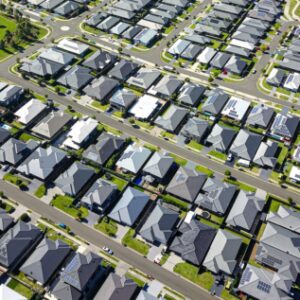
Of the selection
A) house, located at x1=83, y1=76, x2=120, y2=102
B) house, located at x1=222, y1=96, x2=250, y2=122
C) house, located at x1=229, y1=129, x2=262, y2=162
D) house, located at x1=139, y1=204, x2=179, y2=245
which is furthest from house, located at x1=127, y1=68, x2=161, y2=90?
house, located at x1=139, y1=204, x2=179, y2=245

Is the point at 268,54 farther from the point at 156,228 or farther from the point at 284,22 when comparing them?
the point at 156,228

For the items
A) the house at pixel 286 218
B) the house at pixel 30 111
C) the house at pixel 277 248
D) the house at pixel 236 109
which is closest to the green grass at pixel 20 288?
the house at pixel 277 248

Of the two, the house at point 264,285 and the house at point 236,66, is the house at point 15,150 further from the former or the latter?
the house at point 236,66

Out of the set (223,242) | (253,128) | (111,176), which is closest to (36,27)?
(111,176)

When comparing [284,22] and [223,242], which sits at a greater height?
[284,22]

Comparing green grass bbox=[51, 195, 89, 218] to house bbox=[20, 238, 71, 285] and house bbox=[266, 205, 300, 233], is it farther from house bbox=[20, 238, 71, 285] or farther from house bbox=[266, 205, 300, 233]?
house bbox=[266, 205, 300, 233]

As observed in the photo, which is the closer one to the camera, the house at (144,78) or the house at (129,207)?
the house at (129,207)
